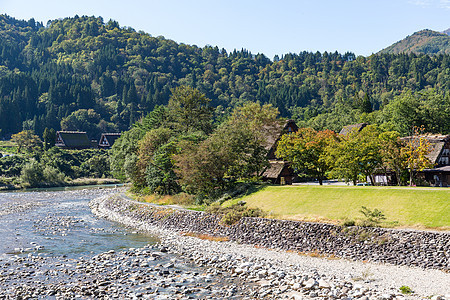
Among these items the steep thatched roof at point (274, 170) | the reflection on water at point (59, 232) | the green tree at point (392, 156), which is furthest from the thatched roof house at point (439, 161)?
the reflection on water at point (59, 232)

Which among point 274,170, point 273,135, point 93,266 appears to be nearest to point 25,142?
point 273,135

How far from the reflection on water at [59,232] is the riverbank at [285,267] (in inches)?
182

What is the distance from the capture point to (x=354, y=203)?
112 ft

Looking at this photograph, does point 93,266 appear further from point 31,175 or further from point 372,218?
point 31,175

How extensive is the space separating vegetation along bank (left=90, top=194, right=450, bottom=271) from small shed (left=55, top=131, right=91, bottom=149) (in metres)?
118

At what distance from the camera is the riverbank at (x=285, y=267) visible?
20766 millimetres

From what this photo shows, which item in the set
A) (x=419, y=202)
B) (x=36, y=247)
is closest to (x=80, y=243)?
(x=36, y=247)

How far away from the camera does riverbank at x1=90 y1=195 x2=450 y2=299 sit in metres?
20.8

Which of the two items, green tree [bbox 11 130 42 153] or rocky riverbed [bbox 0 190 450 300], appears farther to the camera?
green tree [bbox 11 130 42 153]

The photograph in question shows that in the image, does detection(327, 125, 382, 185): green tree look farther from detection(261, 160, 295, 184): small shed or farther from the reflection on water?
the reflection on water

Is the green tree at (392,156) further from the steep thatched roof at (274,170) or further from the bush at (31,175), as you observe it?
the bush at (31,175)

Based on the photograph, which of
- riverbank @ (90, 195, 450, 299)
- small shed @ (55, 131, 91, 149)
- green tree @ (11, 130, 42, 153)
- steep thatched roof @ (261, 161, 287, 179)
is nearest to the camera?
riverbank @ (90, 195, 450, 299)

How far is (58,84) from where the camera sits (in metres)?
200

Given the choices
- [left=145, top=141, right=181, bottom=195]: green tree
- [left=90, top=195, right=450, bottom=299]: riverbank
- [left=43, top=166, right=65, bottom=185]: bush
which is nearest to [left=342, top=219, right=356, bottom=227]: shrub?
[left=90, top=195, right=450, bottom=299]: riverbank
